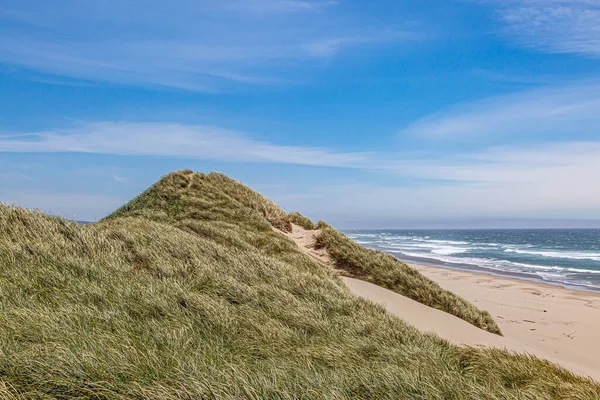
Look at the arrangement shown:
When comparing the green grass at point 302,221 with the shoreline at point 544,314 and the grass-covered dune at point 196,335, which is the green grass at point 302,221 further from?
the grass-covered dune at point 196,335

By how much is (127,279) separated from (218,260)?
2585 millimetres

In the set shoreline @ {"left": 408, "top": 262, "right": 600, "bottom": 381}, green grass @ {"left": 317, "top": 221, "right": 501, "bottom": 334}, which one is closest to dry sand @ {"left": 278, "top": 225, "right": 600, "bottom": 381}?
shoreline @ {"left": 408, "top": 262, "right": 600, "bottom": 381}

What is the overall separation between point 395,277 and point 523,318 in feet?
13.1

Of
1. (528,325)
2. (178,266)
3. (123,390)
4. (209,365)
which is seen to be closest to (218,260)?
(178,266)

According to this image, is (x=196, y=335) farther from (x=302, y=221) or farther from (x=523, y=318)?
(x=302, y=221)

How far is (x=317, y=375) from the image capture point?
429cm

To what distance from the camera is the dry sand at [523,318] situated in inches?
351

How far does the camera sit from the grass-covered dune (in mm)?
3896

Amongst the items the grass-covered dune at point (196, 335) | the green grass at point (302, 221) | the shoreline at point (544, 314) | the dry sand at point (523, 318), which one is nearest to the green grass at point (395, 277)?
the dry sand at point (523, 318)

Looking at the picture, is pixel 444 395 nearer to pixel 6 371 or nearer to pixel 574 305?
pixel 6 371

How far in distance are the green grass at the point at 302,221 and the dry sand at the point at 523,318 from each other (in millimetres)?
481

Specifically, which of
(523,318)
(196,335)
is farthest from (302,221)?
(196,335)

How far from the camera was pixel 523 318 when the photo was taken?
12891 mm

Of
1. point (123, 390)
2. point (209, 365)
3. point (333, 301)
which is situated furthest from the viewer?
point (333, 301)
